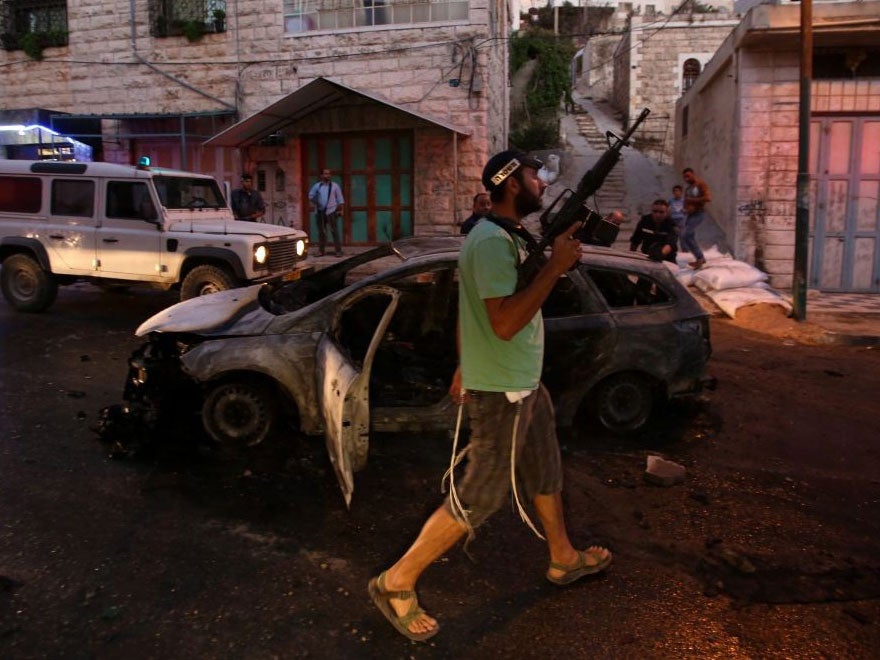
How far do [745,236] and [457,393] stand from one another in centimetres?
969

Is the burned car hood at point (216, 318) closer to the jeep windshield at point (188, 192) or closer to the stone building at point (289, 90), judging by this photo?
the jeep windshield at point (188, 192)

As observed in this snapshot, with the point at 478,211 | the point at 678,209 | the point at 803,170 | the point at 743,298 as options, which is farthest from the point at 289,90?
the point at 803,170

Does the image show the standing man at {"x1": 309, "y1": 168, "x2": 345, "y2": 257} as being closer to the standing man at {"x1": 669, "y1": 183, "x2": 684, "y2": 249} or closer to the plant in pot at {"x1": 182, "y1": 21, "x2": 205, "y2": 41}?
the plant in pot at {"x1": 182, "y1": 21, "x2": 205, "y2": 41}

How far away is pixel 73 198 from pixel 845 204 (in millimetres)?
11123

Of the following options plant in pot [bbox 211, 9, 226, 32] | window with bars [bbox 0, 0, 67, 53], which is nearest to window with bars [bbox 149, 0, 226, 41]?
plant in pot [bbox 211, 9, 226, 32]

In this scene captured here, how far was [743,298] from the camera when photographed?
9.31 m

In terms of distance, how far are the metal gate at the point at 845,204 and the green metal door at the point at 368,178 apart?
7.37m

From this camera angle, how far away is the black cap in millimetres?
2516

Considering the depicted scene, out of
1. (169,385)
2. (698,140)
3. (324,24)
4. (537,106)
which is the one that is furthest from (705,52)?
(169,385)

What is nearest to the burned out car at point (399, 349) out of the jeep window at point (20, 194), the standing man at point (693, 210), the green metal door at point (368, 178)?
the jeep window at point (20, 194)

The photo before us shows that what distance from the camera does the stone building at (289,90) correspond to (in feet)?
44.5

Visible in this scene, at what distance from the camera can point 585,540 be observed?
134 inches

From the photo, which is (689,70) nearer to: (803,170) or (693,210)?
(693,210)

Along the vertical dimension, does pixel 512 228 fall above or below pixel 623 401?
above
